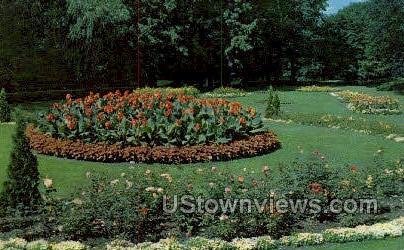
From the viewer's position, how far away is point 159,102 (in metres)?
16.6

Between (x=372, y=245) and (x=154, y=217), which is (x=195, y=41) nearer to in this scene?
(x=154, y=217)

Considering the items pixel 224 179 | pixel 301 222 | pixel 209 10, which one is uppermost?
pixel 209 10

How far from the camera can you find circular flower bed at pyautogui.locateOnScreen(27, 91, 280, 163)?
14.7 m

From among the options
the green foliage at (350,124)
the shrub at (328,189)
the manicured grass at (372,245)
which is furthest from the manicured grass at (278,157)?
the manicured grass at (372,245)

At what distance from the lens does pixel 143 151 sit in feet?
47.9

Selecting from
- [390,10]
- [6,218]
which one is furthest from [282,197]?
[390,10]

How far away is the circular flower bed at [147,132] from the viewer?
1473 centimetres

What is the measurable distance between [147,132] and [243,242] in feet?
23.5

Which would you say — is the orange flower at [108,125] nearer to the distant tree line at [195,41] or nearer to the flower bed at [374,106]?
the flower bed at [374,106]

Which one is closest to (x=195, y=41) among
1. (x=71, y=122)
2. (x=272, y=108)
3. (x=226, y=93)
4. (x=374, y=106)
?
(x=226, y=93)

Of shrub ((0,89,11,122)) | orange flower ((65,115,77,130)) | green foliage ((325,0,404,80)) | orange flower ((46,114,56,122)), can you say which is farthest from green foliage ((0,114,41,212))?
green foliage ((325,0,404,80))

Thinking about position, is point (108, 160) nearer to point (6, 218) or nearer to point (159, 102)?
point (159, 102)

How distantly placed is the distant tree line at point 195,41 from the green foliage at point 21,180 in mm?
23833

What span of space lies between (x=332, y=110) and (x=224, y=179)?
20.5 meters
